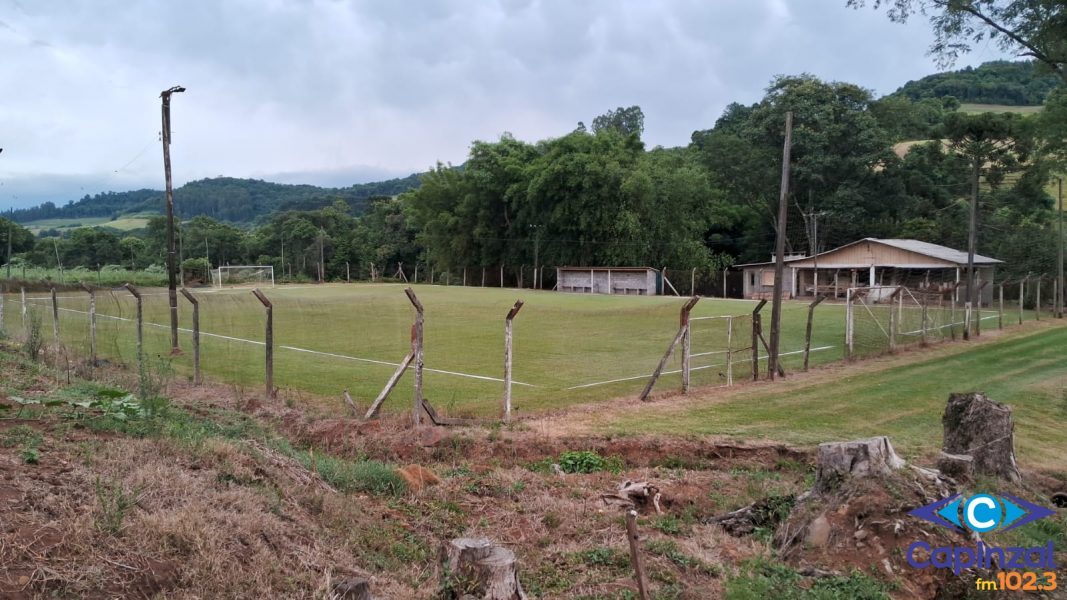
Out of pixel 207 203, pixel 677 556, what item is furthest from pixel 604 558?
pixel 207 203

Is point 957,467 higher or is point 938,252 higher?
point 938,252

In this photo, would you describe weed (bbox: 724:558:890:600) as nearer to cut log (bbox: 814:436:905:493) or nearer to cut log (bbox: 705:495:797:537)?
cut log (bbox: 814:436:905:493)

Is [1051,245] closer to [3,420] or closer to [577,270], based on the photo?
[577,270]

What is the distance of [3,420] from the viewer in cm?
612

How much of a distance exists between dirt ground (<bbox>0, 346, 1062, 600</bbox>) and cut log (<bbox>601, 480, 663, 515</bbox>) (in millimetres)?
144

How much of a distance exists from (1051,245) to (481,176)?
44269mm

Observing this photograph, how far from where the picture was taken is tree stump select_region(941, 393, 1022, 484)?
6559 mm

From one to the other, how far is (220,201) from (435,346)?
5544 inches

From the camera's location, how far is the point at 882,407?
39.6 feet

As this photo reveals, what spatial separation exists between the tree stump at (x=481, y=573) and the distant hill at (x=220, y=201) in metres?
94.7

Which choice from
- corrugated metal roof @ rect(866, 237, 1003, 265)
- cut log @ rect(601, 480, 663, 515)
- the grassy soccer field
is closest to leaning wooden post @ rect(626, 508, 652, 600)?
cut log @ rect(601, 480, 663, 515)

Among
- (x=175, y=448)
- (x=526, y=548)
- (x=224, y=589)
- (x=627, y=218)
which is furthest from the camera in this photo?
(x=627, y=218)

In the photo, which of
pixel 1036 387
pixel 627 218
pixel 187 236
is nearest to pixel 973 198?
pixel 1036 387

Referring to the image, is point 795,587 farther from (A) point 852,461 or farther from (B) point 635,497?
(B) point 635,497
